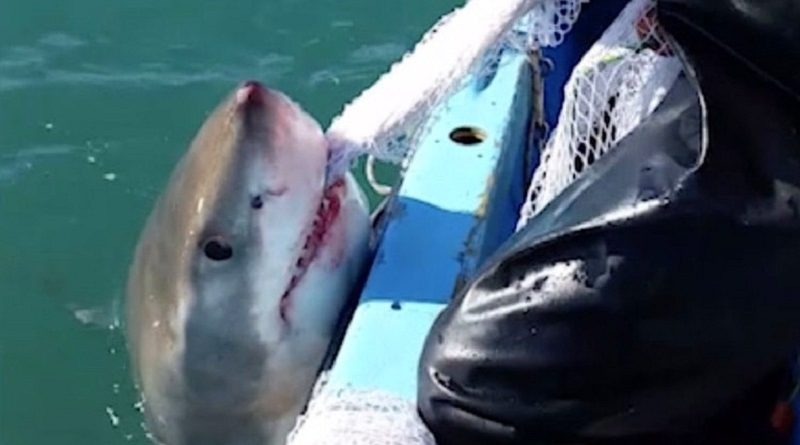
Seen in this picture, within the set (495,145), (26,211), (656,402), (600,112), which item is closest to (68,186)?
(26,211)

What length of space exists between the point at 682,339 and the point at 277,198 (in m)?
0.94

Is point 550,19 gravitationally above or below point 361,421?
above

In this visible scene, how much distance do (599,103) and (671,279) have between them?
2.76ft

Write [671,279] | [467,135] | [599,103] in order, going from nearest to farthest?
[671,279], [599,103], [467,135]

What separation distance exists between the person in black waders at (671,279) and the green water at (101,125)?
68.9 inches

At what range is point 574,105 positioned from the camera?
8.29 feet

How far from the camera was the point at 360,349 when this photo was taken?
7.42 feet

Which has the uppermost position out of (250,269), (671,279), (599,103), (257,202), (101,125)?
(671,279)

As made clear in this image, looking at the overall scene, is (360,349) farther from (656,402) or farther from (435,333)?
(656,402)

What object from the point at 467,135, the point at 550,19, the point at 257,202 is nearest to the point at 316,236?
the point at 257,202

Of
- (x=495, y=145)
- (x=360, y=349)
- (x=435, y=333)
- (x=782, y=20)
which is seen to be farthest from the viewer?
(x=495, y=145)

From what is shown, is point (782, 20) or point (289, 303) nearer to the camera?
point (782, 20)

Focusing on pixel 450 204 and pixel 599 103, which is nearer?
pixel 599 103

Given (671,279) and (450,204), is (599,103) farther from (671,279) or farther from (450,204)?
(671,279)
